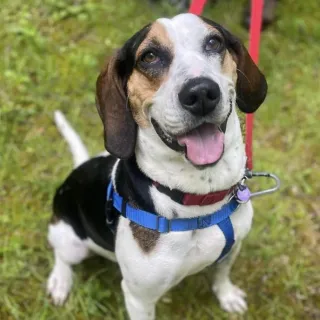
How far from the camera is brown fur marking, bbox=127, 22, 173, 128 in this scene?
2350mm

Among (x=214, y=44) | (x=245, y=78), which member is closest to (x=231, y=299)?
(x=245, y=78)

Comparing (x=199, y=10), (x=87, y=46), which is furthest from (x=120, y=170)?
(x=87, y=46)

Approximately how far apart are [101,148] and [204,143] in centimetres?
221

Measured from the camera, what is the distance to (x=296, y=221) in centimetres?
398

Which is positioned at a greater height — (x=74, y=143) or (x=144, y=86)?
(x=144, y=86)

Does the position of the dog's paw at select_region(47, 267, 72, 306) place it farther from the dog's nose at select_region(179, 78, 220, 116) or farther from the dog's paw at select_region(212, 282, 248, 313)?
the dog's nose at select_region(179, 78, 220, 116)

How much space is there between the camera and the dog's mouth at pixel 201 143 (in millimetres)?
2281

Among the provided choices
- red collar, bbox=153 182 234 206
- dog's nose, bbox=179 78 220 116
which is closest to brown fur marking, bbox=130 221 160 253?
red collar, bbox=153 182 234 206

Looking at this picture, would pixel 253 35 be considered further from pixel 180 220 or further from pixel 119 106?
pixel 180 220

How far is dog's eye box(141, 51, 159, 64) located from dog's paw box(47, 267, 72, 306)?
1.70 m

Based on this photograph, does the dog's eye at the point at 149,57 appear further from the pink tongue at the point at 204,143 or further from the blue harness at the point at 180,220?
the blue harness at the point at 180,220

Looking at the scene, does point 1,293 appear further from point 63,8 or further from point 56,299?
point 63,8

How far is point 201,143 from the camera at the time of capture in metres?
2.30

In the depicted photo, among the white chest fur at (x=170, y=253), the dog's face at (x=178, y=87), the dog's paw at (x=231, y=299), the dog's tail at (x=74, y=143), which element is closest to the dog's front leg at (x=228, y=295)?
the dog's paw at (x=231, y=299)
